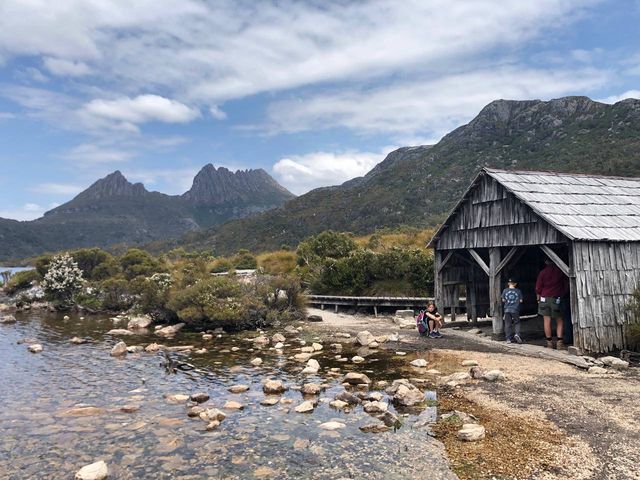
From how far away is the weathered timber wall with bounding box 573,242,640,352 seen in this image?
13695 millimetres

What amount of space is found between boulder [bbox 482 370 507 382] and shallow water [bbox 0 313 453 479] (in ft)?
7.71

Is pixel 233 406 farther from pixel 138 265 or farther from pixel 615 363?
pixel 138 265

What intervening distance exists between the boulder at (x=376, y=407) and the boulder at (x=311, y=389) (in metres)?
1.77

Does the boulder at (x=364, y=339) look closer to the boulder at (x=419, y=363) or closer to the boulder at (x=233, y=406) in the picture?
the boulder at (x=419, y=363)

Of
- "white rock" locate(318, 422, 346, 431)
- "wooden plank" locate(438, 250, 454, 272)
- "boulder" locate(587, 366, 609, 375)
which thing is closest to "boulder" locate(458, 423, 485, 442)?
"white rock" locate(318, 422, 346, 431)

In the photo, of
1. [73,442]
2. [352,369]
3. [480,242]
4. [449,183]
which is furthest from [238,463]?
[449,183]

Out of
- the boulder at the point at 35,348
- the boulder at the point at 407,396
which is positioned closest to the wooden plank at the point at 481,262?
the boulder at the point at 407,396

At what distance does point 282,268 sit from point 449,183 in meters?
39.6

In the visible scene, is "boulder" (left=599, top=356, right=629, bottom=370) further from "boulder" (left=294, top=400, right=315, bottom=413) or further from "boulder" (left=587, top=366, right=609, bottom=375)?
"boulder" (left=294, top=400, right=315, bottom=413)

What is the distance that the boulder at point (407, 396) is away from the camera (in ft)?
34.9

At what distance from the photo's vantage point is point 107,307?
31453 mm

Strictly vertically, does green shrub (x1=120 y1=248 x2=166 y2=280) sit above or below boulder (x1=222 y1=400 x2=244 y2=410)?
above

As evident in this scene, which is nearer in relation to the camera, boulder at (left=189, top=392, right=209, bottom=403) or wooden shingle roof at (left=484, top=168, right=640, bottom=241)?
boulder at (left=189, top=392, right=209, bottom=403)

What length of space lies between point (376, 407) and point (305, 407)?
153 cm
